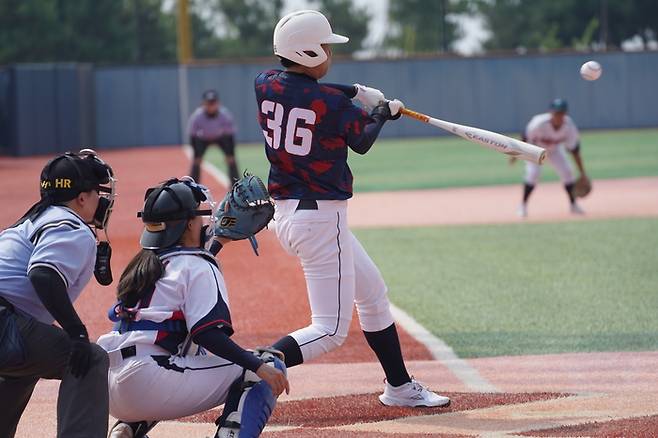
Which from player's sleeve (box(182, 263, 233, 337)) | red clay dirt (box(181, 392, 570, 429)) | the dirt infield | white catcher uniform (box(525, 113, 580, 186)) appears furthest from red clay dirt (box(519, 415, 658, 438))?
white catcher uniform (box(525, 113, 580, 186))

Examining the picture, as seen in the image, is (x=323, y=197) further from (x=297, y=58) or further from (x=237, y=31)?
(x=237, y=31)

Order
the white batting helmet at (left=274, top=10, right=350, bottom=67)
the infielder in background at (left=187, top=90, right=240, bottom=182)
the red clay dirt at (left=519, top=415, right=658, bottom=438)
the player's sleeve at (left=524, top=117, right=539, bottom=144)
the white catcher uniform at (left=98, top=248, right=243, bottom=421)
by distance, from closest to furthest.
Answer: the white catcher uniform at (left=98, top=248, right=243, bottom=421) → the red clay dirt at (left=519, top=415, right=658, bottom=438) → the white batting helmet at (left=274, top=10, right=350, bottom=67) → the player's sleeve at (left=524, top=117, right=539, bottom=144) → the infielder in background at (left=187, top=90, right=240, bottom=182)

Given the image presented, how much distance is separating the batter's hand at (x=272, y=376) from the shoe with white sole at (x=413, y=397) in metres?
1.61

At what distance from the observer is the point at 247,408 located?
5160mm

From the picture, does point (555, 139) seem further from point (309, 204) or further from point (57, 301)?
point (57, 301)

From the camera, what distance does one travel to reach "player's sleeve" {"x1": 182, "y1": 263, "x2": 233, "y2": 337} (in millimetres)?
5145

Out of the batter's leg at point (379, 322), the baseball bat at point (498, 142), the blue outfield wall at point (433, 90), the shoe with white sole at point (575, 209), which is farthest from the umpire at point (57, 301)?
the blue outfield wall at point (433, 90)

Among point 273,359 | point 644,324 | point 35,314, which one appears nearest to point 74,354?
point 35,314

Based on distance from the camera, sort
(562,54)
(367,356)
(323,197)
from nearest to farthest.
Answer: (323,197), (367,356), (562,54)

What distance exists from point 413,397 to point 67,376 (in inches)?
86.0

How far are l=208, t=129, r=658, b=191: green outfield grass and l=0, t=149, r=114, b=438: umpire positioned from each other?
19521mm

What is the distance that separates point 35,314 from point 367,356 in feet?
12.3

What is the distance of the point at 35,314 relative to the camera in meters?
5.28

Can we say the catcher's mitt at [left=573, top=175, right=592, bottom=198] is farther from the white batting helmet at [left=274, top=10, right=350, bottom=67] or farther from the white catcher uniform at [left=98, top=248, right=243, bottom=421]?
the white catcher uniform at [left=98, top=248, right=243, bottom=421]
